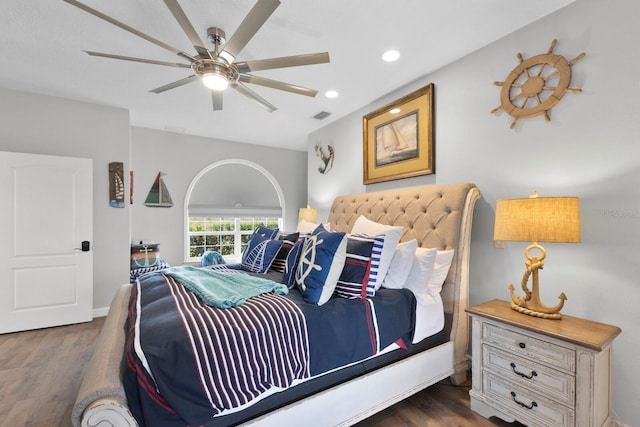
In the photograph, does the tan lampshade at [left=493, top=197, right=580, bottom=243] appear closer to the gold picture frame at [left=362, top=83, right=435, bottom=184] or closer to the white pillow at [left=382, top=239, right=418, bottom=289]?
the white pillow at [left=382, top=239, right=418, bottom=289]

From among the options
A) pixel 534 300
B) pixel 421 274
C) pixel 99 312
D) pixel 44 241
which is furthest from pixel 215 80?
pixel 99 312

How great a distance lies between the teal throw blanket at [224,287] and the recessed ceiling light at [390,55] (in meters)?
2.06

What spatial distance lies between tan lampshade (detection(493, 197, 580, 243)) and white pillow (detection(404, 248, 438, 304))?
0.49 meters

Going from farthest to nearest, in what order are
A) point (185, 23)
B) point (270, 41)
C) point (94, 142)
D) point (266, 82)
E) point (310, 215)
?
point (310, 215)
point (94, 142)
point (270, 41)
point (266, 82)
point (185, 23)

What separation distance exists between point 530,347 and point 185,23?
8.57ft

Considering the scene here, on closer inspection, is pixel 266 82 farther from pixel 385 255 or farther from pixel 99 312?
pixel 99 312

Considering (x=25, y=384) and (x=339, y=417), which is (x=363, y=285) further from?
(x=25, y=384)

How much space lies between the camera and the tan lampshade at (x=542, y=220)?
151 cm

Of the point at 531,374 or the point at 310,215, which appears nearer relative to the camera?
the point at 531,374

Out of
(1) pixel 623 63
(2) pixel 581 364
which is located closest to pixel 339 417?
(2) pixel 581 364

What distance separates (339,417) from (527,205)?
1598 millimetres

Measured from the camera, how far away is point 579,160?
1.78m

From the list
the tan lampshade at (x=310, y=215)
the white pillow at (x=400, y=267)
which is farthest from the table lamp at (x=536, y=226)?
the tan lampshade at (x=310, y=215)

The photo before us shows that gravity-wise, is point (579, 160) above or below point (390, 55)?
below
